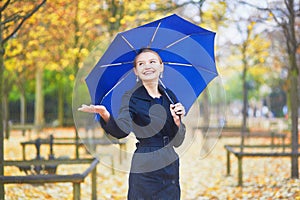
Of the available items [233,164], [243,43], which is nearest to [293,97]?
[233,164]

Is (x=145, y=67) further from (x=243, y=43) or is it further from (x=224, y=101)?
(x=243, y=43)

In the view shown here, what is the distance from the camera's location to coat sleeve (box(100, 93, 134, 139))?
3.37m

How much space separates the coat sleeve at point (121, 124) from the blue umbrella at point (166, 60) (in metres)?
0.46

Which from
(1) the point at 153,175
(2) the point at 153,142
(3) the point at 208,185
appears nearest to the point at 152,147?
(2) the point at 153,142

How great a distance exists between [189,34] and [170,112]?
95 centimetres

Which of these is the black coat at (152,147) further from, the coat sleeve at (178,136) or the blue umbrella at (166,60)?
the blue umbrella at (166,60)

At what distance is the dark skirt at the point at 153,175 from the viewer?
3.52 meters

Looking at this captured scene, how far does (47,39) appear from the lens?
692 inches

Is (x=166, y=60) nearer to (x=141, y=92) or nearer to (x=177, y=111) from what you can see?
(x=141, y=92)

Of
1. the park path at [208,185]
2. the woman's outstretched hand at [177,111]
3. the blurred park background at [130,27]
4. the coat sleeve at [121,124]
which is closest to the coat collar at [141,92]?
the coat sleeve at [121,124]

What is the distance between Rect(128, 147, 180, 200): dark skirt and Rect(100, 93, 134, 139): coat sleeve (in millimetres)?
227

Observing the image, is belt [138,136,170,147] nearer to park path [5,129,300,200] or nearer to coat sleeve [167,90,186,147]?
coat sleeve [167,90,186,147]

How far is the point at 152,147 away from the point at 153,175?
21 centimetres

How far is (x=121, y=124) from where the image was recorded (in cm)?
340
